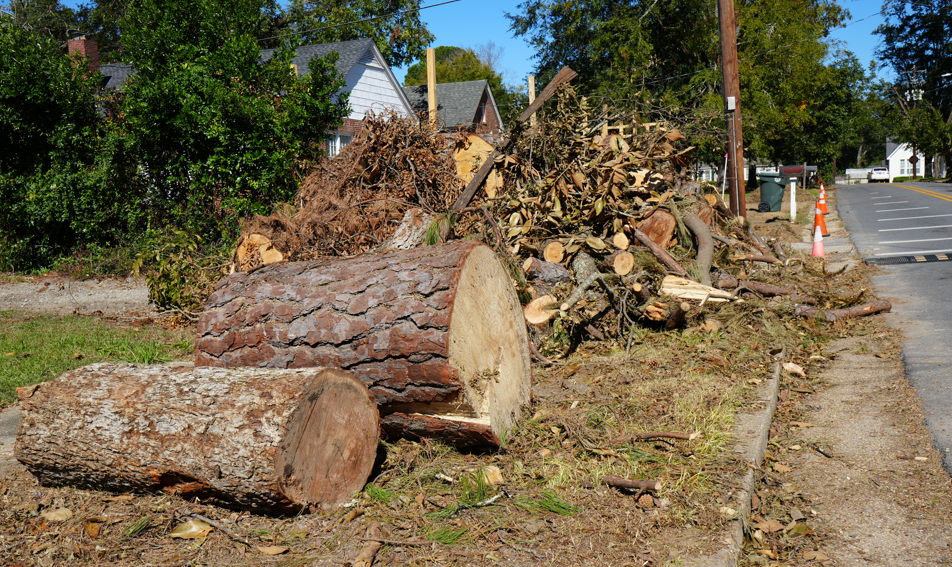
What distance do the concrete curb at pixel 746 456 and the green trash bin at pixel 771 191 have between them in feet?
51.1

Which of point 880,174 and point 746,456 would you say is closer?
point 746,456

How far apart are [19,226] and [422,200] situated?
887cm

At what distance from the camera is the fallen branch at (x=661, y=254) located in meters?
6.68

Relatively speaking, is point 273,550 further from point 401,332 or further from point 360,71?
point 360,71

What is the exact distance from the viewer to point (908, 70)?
214ft

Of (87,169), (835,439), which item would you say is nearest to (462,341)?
(835,439)

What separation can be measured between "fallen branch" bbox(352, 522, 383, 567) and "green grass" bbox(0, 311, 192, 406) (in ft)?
9.25

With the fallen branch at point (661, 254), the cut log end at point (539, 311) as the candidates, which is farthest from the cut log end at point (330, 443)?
the fallen branch at point (661, 254)

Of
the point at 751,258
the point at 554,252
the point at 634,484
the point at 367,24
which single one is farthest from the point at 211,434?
the point at 367,24

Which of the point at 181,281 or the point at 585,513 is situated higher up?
the point at 181,281

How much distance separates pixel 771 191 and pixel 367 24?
16912 millimetres

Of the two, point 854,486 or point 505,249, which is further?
point 505,249

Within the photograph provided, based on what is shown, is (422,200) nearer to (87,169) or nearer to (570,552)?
(570,552)

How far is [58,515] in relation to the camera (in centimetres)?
315
